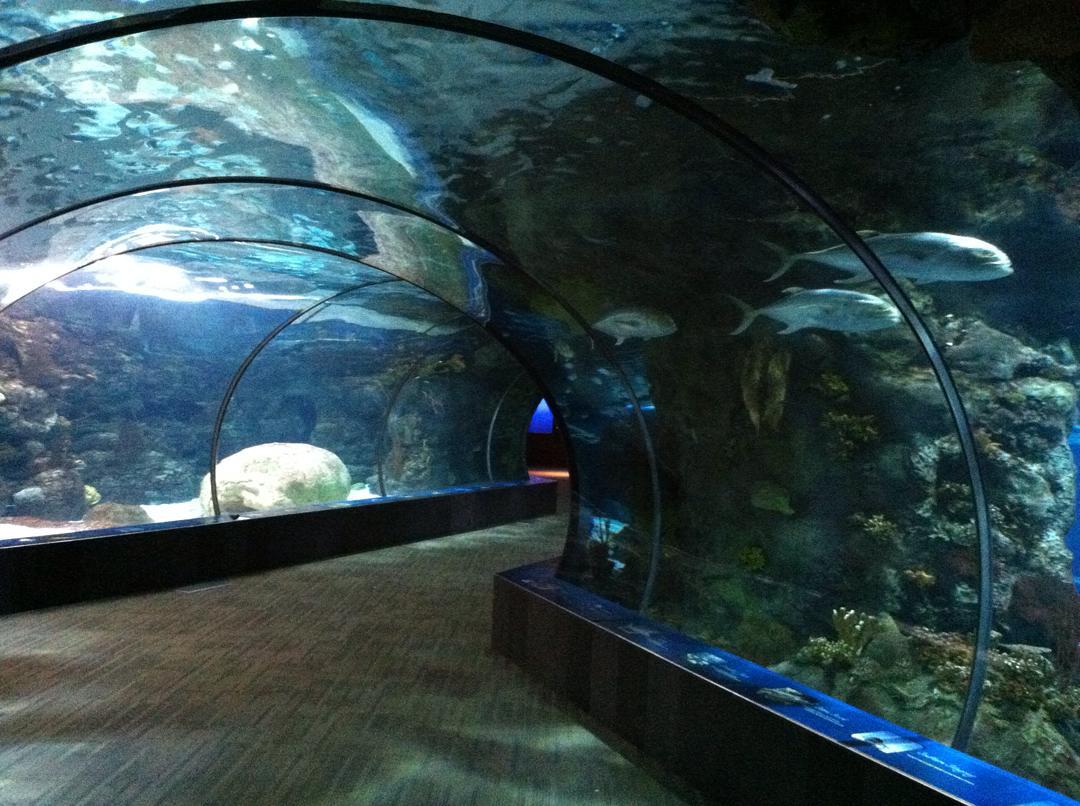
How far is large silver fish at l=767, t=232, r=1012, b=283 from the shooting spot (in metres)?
4.65

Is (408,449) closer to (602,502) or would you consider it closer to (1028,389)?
(602,502)

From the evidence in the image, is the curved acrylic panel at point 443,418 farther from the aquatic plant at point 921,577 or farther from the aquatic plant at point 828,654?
the aquatic plant at point 921,577

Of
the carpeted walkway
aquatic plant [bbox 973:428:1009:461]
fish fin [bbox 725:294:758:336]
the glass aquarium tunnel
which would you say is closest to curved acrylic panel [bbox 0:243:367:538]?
the glass aquarium tunnel

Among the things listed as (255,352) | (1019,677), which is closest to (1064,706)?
(1019,677)

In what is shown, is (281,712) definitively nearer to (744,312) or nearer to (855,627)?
(855,627)

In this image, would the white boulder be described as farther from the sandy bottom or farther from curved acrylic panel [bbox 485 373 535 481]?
curved acrylic panel [bbox 485 373 535 481]

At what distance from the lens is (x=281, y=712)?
582 cm

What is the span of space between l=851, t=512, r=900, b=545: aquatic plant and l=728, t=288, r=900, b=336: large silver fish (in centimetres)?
139

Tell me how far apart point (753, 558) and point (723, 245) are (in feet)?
7.57

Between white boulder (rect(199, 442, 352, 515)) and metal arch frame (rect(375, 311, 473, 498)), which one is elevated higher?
metal arch frame (rect(375, 311, 473, 498))

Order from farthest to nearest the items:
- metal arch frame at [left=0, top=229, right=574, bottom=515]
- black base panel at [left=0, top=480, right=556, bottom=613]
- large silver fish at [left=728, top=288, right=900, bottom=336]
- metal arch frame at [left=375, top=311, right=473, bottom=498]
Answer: metal arch frame at [left=375, top=311, right=473, bottom=498] → metal arch frame at [left=0, top=229, right=574, bottom=515] → black base panel at [left=0, top=480, right=556, bottom=613] → large silver fish at [left=728, top=288, right=900, bottom=336]

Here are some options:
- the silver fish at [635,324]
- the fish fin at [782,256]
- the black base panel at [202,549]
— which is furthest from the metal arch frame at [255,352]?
the fish fin at [782,256]

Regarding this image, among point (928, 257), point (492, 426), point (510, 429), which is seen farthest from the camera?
point (510, 429)

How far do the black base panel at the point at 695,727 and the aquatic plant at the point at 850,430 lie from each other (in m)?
1.91
